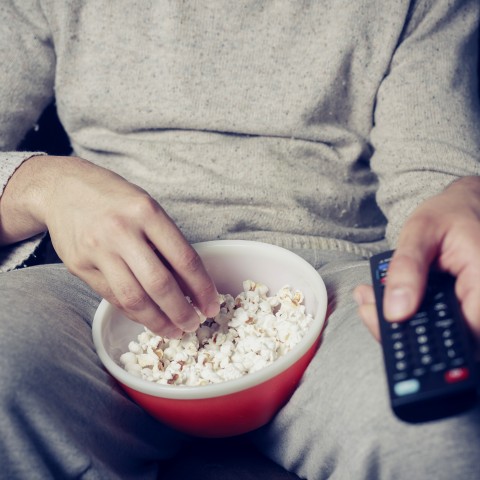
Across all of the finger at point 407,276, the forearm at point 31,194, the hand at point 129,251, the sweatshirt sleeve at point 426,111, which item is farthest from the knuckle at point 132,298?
the sweatshirt sleeve at point 426,111

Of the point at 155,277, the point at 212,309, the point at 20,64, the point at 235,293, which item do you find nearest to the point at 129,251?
the point at 155,277

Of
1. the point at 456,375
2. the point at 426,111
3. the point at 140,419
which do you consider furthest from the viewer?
the point at 426,111

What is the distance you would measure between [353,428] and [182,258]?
258 millimetres

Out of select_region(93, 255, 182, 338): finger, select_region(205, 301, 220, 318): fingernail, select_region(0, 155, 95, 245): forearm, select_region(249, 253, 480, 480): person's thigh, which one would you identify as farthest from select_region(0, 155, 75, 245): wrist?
select_region(249, 253, 480, 480): person's thigh

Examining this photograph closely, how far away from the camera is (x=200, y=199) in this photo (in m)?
0.90

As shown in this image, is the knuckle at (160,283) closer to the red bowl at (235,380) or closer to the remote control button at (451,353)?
the red bowl at (235,380)

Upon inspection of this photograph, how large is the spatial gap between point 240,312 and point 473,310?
336 millimetres

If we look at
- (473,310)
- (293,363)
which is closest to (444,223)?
(473,310)

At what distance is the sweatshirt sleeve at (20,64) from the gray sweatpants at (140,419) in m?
0.28

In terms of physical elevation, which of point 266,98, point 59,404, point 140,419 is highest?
point 266,98

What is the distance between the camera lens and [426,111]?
2.81 feet

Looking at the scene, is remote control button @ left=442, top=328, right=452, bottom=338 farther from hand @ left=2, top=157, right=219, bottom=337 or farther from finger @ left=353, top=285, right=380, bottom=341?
hand @ left=2, top=157, right=219, bottom=337

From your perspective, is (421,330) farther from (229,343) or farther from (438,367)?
(229,343)

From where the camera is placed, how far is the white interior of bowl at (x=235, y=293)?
0.62 meters
